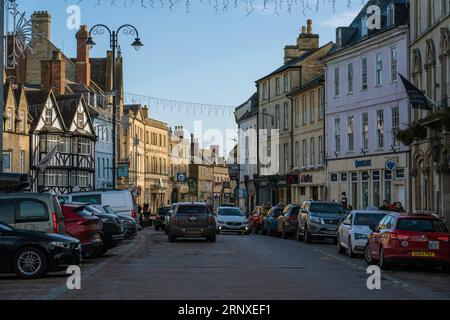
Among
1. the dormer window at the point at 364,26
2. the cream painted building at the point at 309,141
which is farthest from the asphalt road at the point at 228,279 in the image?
the cream painted building at the point at 309,141

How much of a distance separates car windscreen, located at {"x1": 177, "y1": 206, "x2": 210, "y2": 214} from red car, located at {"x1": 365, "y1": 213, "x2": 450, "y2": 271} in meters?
13.9

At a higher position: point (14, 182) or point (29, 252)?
point (14, 182)

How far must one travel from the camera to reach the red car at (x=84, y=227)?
24.5m

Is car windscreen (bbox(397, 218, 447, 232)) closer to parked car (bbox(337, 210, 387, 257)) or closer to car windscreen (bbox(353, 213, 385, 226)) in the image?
parked car (bbox(337, 210, 387, 257))

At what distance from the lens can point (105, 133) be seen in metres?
90.1

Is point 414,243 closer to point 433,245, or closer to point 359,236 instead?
point 433,245

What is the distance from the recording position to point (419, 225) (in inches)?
920

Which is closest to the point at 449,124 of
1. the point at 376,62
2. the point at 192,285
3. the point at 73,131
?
the point at 192,285

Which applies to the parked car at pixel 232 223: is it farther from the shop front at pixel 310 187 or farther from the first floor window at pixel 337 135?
the shop front at pixel 310 187

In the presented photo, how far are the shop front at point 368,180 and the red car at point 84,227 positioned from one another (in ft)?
75.8

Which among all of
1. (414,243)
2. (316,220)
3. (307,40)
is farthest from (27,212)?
(307,40)

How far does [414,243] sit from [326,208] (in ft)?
52.1

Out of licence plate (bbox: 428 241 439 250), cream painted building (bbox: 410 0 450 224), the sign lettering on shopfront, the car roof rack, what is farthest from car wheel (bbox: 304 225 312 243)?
the car roof rack

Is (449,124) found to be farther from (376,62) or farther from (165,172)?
(165,172)
